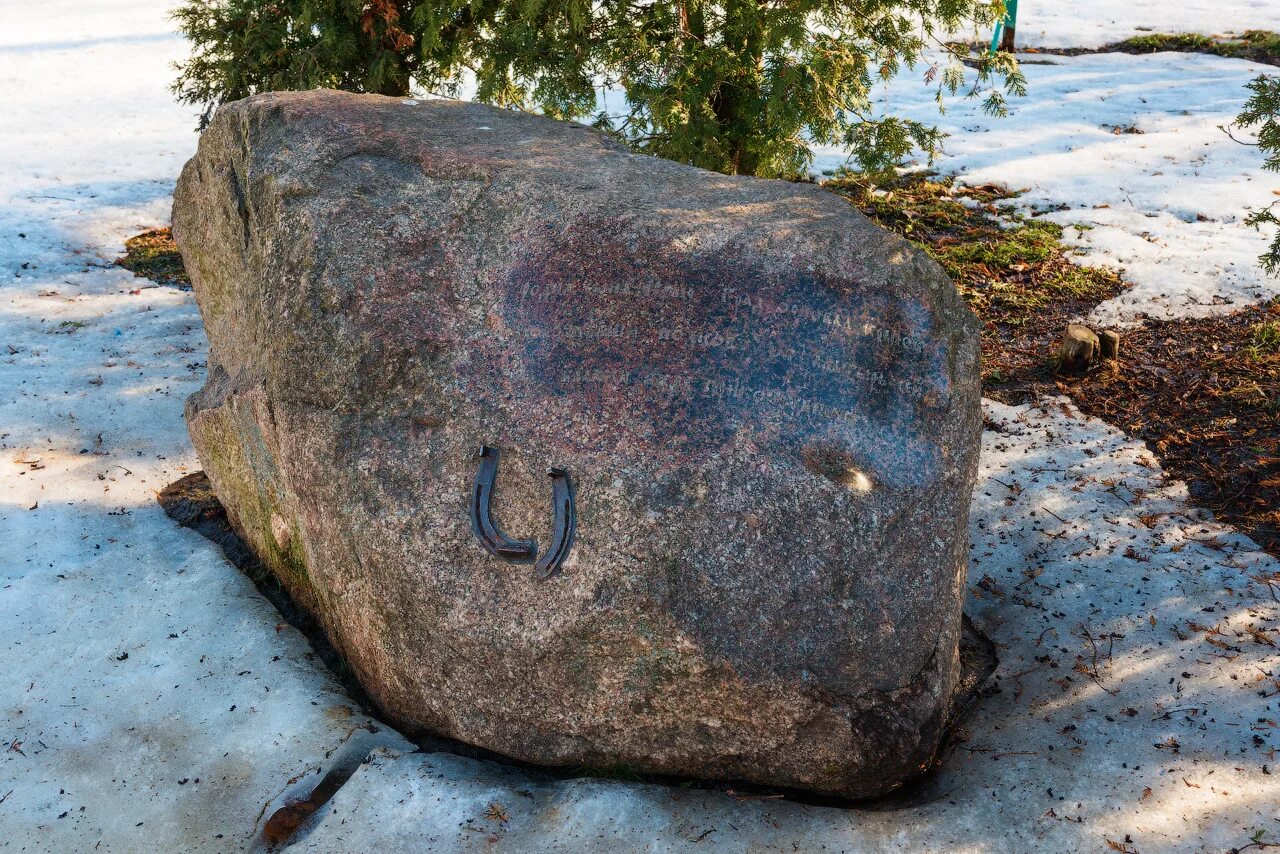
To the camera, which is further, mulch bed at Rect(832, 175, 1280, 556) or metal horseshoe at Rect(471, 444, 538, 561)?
mulch bed at Rect(832, 175, 1280, 556)

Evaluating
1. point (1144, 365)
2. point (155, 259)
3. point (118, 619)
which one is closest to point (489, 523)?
point (118, 619)

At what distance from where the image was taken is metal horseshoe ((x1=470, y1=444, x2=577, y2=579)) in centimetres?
319

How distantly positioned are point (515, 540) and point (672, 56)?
3.61m

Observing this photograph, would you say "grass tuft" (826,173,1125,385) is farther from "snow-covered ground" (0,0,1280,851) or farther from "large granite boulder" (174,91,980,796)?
"large granite boulder" (174,91,980,796)

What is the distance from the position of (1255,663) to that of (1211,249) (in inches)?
166

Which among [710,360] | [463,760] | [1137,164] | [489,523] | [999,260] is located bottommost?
[463,760]

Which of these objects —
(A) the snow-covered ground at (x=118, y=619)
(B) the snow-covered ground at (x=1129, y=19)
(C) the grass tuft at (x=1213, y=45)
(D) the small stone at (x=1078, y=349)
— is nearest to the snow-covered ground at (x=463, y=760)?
(A) the snow-covered ground at (x=118, y=619)

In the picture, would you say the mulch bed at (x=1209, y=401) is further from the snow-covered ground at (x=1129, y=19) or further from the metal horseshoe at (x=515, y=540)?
the snow-covered ground at (x=1129, y=19)

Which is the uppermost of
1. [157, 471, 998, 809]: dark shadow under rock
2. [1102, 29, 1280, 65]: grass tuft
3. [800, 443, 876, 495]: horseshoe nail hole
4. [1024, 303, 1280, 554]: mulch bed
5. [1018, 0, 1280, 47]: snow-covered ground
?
[1018, 0, 1280, 47]: snow-covered ground

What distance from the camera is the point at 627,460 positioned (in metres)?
3.19

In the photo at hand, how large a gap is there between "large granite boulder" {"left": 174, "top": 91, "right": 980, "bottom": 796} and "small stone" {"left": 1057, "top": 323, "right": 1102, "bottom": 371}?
2.60 m

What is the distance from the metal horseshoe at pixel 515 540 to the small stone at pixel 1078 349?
3658mm

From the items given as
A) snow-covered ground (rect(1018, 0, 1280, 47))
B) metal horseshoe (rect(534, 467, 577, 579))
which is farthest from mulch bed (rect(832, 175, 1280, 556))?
snow-covered ground (rect(1018, 0, 1280, 47))

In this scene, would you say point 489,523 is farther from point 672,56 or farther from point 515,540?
point 672,56
